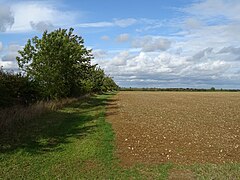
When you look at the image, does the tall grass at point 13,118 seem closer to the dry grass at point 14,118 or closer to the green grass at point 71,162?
the dry grass at point 14,118

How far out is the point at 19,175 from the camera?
8688 millimetres

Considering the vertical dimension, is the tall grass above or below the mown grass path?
above

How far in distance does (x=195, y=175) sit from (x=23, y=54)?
29.9m

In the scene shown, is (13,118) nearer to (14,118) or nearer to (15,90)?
(14,118)

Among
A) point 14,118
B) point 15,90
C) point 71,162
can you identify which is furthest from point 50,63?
point 71,162

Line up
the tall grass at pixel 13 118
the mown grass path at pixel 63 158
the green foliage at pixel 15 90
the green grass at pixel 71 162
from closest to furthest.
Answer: the green grass at pixel 71 162
the mown grass path at pixel 63 158
the tall grass at pixel 13 118
the green foliage at pixel 15 90

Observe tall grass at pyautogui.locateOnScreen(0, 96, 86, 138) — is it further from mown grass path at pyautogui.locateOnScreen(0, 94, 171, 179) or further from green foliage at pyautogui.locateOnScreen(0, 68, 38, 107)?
green foliage at pyautogui.locateOnScreen(0, 68, 38, 107)

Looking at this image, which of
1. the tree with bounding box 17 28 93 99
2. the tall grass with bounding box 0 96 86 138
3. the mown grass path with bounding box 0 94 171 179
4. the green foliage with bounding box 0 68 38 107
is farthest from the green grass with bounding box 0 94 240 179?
the tree with bounding box 17 28 93 99

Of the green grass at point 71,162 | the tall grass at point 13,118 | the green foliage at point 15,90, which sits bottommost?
the green grass at point 71,162

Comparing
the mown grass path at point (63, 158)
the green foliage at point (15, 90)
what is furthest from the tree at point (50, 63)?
the mown grass path at point (63, 158)

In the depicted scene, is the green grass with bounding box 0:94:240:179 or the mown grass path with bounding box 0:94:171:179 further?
the mown grass path with bounding box 0:94:171:179

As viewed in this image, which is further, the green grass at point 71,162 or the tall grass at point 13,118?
the tall grass at point 13,118

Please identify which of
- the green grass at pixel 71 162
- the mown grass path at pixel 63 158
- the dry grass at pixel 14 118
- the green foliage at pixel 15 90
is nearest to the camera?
the green grass at pixel 71 162

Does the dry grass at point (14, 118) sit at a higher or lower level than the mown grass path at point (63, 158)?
higher
